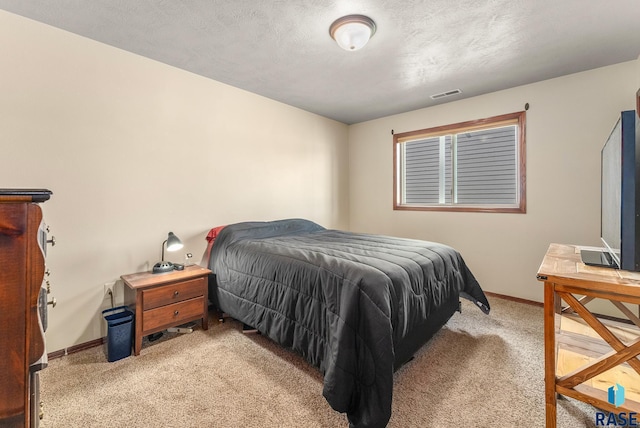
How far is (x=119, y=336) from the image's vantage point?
203 centimetres

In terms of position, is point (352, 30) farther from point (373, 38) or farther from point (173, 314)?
point (173, 314)

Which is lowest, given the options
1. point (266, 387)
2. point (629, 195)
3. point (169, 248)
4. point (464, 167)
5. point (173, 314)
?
point (266, 387)

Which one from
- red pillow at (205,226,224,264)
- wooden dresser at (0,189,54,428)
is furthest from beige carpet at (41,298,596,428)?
wooden dresser at (0,189,54,428)

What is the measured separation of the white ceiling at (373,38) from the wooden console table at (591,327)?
1.76 meters

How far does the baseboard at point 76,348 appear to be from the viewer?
2.08 m

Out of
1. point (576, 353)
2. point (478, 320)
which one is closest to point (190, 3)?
point (576, 353)

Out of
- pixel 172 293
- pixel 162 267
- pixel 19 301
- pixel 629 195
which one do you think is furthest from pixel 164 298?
pixel 629 195

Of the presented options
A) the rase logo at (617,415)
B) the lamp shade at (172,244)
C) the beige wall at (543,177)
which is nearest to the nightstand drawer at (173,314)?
the lamp shade at (172,244)

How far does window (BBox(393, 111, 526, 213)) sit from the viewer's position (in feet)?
10.7

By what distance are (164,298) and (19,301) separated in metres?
1.69

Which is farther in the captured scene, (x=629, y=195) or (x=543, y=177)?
(x=543, y=177)

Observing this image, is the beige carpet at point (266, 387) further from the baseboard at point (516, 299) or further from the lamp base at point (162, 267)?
the baseboard at point (516, 299)

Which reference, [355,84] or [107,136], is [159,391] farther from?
[355,84]

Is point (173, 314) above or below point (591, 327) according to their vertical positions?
below
